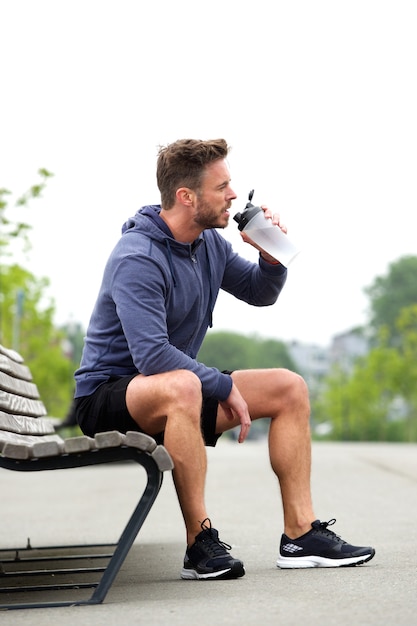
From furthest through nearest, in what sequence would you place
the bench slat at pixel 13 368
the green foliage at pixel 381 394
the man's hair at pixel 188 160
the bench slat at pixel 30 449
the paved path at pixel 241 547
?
the green foliage at pixel 381 394 → the bench slat at pixel 13 368 → the man's hair at pixel 188 160 → the bench slat at pixel 30 449 → the paved path at pixel 241 547

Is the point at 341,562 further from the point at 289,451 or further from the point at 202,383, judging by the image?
the point at 202,383

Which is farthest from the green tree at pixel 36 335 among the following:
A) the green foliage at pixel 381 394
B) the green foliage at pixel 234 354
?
the green foliage at pixel 234 354

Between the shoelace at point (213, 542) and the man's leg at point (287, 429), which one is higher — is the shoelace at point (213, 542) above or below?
below

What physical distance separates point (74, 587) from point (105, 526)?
4.07m

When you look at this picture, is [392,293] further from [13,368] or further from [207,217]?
[207,217]

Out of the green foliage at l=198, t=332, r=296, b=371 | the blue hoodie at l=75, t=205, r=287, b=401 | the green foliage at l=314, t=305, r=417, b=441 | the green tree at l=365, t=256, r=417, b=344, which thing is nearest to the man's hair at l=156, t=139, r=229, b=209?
the blue hoodie at l=75, t=205, r=287, b=401

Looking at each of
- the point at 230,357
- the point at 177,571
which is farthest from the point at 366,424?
the point at 177,571

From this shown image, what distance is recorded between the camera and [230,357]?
142 metres

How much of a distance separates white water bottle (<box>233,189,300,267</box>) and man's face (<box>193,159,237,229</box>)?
0.27ft

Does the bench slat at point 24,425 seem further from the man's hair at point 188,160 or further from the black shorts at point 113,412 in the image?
the man's hair at point 188,160

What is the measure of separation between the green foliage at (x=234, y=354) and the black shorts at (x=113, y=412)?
13035 centimetres

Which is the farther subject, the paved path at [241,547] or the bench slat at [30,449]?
the bench slat at [30,449]

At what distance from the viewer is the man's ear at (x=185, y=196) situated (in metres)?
5.39

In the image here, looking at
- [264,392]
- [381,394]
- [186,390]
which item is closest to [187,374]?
[186,390]
